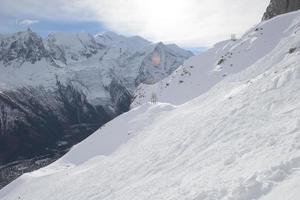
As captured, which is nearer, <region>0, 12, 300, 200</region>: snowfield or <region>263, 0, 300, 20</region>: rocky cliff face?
<region>0, 12, 300, 200</region>: snowfield

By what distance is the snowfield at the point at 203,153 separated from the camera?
43.6ft

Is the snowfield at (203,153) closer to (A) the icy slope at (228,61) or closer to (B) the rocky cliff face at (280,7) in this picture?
(A) the icy slope at (228,61)

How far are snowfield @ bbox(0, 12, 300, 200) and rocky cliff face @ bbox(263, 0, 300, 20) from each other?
67.7ft

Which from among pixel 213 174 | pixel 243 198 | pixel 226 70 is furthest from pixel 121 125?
pixel 243 198

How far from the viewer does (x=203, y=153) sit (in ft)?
61.0

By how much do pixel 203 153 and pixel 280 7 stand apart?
164 ft

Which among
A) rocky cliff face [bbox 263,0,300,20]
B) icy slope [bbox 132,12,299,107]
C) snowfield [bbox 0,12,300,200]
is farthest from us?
rocky cliff face [bbox 263,0,300,20]

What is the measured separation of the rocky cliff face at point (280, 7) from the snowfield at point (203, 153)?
2064 cm

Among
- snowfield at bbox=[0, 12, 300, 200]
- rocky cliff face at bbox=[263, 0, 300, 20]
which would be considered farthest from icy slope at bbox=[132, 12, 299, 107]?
rocky cliff face at bbox=[263, 0, 300, 20]

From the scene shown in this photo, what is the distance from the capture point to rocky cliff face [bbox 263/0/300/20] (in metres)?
57.2

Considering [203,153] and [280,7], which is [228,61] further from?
[203,153]

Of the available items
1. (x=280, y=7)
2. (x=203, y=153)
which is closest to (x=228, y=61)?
(x=280, y=7)

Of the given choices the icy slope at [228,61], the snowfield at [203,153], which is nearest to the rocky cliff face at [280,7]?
the icy slope at [228,61]

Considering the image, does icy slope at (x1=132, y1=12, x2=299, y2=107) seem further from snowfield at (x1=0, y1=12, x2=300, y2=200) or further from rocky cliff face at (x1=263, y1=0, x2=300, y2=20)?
rocky cliff face at (x1=263, y1=0, x2=300, y2=20)
